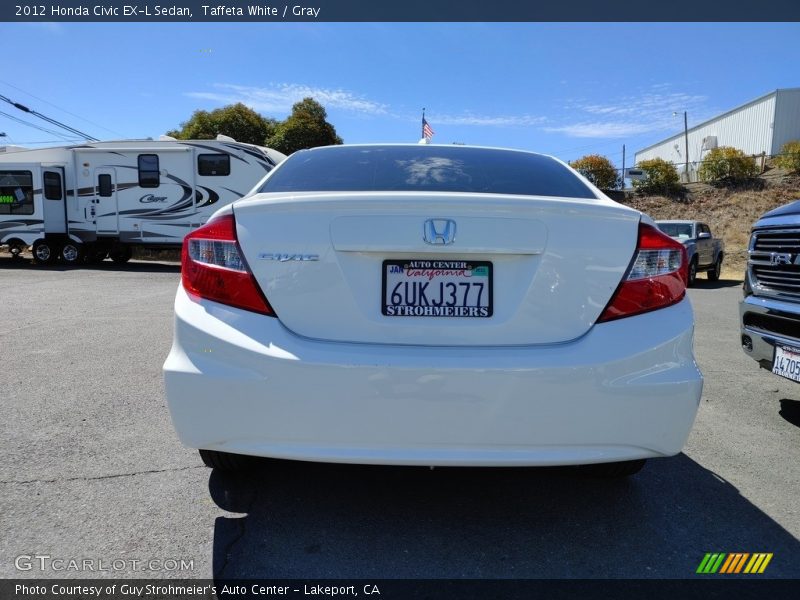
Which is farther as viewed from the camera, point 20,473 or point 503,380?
point 20,473

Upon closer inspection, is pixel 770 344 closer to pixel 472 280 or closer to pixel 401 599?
pixel 472 280

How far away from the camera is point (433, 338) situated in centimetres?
215

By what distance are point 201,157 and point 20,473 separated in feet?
48.7

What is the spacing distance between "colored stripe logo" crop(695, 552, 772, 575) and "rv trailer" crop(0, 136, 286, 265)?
15.6 meters

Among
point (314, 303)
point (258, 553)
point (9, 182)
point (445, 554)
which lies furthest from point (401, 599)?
point (9, 182)

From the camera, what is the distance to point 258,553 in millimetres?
2287

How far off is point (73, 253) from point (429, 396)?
1832 centimetres

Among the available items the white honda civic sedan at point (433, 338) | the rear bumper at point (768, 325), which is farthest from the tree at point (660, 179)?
the white honda civic sedan at point (433, 338)

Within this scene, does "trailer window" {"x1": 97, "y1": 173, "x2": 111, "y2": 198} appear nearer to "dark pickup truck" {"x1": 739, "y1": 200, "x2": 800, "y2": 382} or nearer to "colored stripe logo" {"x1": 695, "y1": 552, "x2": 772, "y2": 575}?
"dark pickup truck" {"x1": 739, "y1": 200, "x2": 800, "y2": 382}

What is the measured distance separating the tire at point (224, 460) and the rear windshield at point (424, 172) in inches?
48.2

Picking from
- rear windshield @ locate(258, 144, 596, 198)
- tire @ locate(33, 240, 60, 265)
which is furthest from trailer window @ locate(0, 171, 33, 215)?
rear windshield @ locate(258, 144, 596, 198)

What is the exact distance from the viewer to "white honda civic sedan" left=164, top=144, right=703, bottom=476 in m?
2.10

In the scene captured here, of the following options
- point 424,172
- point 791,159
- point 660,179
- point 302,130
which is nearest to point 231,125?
point 302,130

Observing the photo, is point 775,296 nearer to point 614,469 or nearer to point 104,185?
point 614,469
